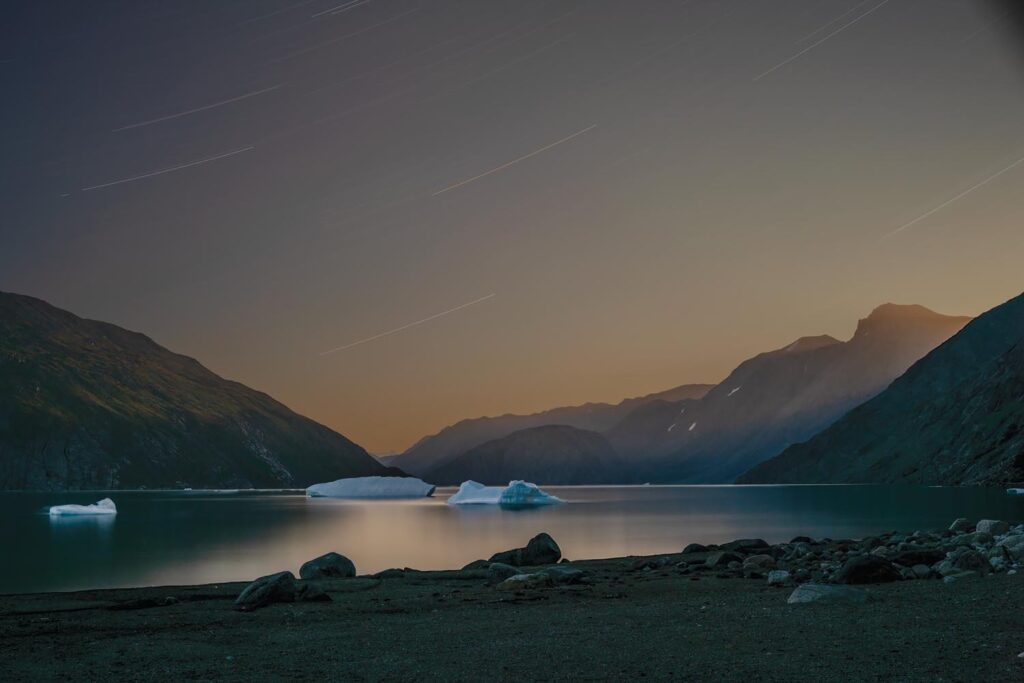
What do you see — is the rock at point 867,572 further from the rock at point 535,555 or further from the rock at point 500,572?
the rock at point 535,555

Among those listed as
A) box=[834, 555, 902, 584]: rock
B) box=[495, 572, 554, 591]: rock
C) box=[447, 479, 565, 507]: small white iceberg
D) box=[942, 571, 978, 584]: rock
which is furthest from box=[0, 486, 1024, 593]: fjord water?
box=[447, 479, 565, 507]: small white iceberg

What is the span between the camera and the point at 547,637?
1908cm

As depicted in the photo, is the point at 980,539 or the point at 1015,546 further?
the point at 980,539

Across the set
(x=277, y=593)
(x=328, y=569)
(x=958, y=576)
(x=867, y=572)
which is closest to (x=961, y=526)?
(x=958, y=576)

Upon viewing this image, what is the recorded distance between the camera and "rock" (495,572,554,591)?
2903 cm

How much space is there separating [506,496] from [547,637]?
141 metres

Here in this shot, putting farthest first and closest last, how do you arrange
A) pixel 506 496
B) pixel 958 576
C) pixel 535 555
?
pixel 506 496 < pixel 535 555 < pixel 958 576

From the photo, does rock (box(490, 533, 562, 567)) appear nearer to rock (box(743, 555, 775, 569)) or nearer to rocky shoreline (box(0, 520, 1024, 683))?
rocky shoreline (box(0, 520, 1024, 683))

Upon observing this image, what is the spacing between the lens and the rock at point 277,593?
26281 millimetres

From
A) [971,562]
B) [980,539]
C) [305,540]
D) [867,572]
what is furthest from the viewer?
[305,540]

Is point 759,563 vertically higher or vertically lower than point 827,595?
lower

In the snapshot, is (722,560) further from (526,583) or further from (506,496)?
(506,496)

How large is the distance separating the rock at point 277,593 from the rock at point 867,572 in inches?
614

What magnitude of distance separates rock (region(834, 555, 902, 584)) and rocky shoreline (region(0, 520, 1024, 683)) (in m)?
0.04
